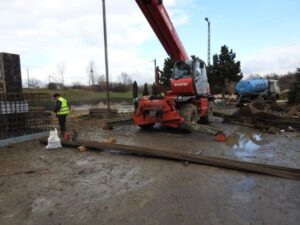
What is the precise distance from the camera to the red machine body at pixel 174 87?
9.72 m

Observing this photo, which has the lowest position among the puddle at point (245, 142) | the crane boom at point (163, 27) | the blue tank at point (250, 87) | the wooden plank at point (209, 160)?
the puddle at point (245, 142)

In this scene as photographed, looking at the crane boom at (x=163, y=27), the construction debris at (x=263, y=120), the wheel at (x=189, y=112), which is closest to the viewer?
the crane boom at (x=163, y=27)

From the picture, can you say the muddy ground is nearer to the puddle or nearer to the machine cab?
the puddle

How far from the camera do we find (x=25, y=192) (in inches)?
191

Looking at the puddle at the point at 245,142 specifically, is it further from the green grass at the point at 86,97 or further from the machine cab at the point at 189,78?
the green grass at the point at 86,97

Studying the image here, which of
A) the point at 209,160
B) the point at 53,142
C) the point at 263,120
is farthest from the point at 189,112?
the point at 53,142

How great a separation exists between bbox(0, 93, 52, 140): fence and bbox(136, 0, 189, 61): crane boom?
190 inches

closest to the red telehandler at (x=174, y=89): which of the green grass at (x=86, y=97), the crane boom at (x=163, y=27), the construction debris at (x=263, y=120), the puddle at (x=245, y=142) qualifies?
the crane boom at (x=163, y=27)

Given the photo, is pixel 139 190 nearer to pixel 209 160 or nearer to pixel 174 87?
pixel 209 160

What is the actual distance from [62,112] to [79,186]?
5552mm

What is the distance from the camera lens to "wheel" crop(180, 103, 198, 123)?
10.2 metres

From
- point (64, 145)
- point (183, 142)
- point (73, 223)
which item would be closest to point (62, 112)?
point (64, 145)

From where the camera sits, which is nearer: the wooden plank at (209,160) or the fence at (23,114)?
the wooden plank at (209,160)

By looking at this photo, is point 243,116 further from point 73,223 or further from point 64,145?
point 73,223
